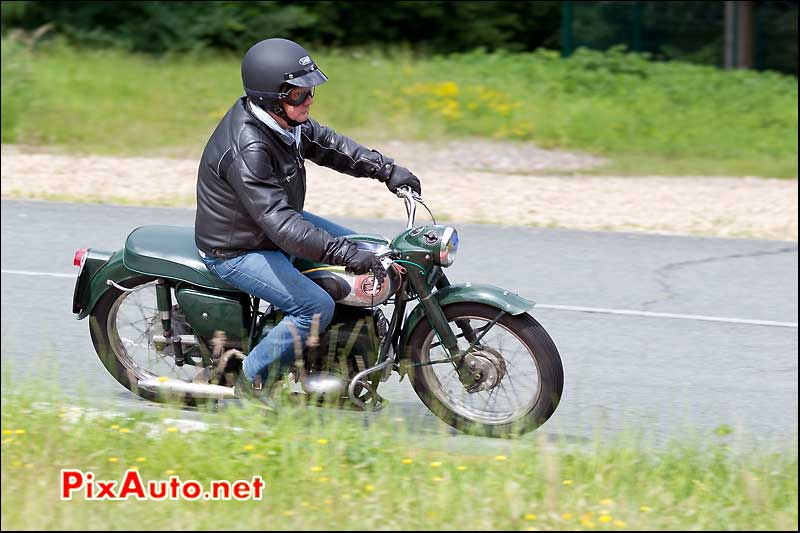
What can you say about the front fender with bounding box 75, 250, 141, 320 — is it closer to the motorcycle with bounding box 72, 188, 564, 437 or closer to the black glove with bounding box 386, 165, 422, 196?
the motorcycle with bounding box 72, 188, 564, 437

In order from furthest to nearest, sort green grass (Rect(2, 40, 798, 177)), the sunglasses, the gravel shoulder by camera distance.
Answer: green grass (Rect(2, 40, 798, 177)) → the gravel shoulder → the sunglasses

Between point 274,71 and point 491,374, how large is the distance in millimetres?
1627

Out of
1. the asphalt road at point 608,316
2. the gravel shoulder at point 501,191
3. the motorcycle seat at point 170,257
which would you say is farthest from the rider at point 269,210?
the gravel shoulder at point 501,191

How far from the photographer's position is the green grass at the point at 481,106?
16531mm

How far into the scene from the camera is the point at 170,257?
604 centimetres

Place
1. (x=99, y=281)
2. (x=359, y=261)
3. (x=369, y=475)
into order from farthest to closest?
(x=99, y=281)
(x=359, y=261)
(x=369, y=475)

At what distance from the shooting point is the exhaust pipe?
6.04 meters

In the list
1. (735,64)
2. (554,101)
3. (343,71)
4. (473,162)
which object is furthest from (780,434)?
(735,64)

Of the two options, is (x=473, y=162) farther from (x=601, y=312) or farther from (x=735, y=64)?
(x=735, y=64)

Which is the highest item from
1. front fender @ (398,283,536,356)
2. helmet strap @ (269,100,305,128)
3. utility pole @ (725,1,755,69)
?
utility pole @ (725,1,755,69)

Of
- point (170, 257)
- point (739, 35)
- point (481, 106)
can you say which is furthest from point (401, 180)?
point (739, 35)

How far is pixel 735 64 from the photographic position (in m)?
22.3

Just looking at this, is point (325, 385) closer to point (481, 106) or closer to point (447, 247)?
point (447, 247)

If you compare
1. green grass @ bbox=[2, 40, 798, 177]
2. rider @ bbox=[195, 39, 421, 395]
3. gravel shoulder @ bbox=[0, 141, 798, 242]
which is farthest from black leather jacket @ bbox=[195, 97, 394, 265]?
green grass @ bbox=[2, 40, 798, 177]
